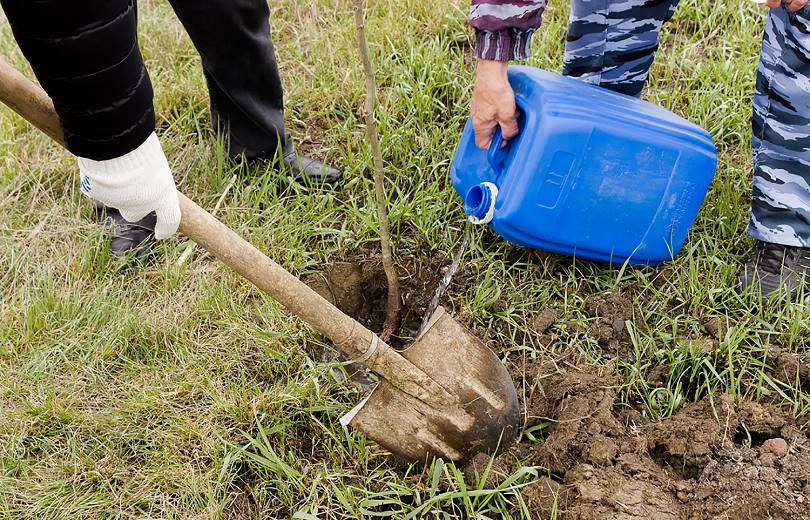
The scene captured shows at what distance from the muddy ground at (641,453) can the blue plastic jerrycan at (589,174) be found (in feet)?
0.90

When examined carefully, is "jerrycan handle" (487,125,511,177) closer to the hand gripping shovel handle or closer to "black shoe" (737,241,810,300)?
the hand gripping shovel handle

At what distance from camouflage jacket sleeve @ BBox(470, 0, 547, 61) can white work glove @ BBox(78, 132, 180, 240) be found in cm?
92

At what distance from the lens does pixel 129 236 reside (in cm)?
262

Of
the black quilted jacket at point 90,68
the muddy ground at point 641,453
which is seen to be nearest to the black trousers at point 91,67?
the black quilted jacket at point 90,68

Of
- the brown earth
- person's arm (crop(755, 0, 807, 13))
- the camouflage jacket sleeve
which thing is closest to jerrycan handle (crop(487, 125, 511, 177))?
the camouflage jacket sleeve

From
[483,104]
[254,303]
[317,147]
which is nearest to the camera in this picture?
[483,104]

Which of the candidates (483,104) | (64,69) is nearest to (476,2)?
(483,104)

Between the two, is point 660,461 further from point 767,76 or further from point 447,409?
point 767,76

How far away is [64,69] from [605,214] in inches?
58.6

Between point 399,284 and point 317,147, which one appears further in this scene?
point 317,147

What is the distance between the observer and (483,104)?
84.0 inches

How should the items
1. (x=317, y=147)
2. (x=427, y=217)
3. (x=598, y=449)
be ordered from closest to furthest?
(x=598, y=449)
(x=427, y=217)
(x=317, y=147)

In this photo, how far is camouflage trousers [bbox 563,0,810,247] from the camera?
7.03 feet

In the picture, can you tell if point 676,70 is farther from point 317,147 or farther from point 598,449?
point 598,449
